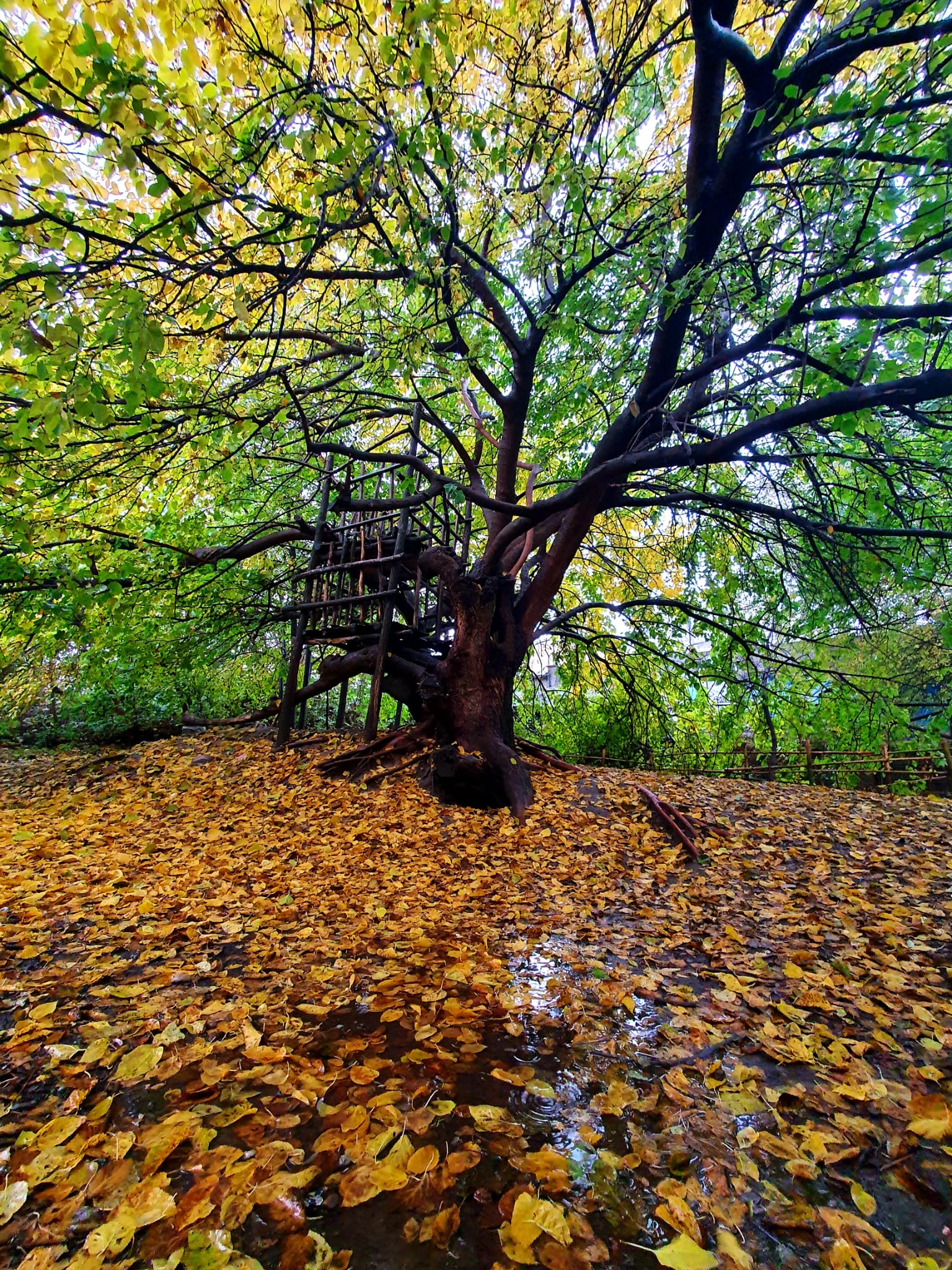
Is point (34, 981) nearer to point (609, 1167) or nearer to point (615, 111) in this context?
point (609, 1167)

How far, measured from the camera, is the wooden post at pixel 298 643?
315 inches

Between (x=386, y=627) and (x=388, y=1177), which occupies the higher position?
(x=386, y=627)

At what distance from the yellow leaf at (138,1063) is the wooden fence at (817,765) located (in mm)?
8524

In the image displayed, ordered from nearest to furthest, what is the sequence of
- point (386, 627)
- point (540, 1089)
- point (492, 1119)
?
point (492, 1119)
point (540, 1089)
point (386, 627)

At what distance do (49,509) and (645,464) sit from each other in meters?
6.10

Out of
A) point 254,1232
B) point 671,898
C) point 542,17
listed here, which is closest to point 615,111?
point 542,17

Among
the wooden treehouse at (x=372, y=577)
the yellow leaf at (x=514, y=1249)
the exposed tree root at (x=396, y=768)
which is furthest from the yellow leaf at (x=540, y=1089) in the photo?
the wooden treehouse at (x=372, y=577)

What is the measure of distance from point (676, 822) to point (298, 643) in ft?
18.5

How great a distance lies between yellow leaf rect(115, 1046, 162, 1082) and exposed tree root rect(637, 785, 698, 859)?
162 inches

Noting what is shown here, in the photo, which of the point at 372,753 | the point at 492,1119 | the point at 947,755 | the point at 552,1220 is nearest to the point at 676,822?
the point at 372,753

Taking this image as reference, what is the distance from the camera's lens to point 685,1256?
1293 millimetres

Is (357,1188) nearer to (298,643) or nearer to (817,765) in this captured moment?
(298,643)

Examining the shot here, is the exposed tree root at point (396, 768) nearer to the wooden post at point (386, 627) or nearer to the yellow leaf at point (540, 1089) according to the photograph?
the wooden post at point (386, 627)

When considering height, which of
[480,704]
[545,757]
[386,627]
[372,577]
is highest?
[372,577]
